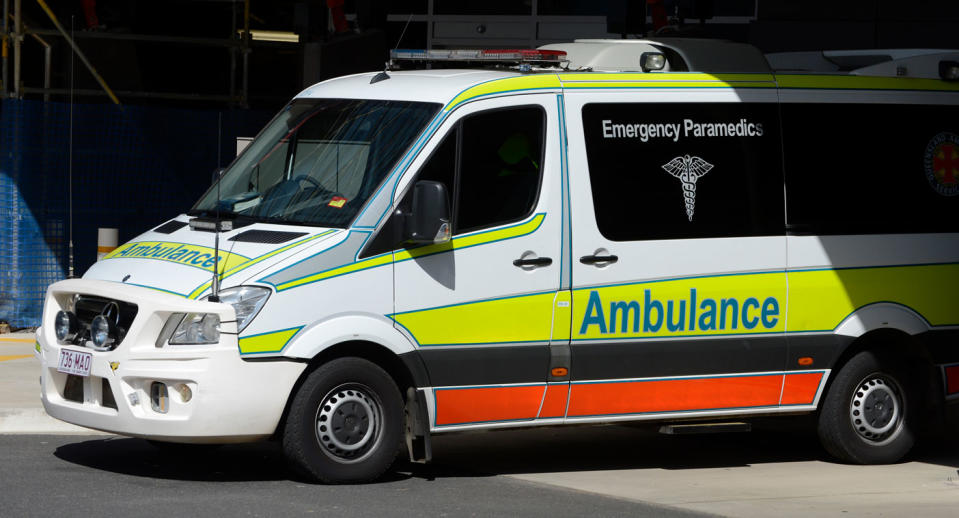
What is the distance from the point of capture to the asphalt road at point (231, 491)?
7.66 metres

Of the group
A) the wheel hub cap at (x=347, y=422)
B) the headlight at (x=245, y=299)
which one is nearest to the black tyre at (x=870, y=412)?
the wheel hub cap at (x=347, y=422)

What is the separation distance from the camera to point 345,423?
834 centimetres

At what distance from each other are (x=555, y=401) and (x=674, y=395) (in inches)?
30.7

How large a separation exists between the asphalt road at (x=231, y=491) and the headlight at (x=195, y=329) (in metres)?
0.78

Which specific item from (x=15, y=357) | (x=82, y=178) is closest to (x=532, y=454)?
(x=15, y=357)

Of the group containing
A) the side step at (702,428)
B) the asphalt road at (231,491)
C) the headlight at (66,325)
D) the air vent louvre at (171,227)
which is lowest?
the asphalt road at (231,491)

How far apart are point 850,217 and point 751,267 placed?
0.87 m

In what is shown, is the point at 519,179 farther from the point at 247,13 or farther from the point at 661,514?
the point at 247,13

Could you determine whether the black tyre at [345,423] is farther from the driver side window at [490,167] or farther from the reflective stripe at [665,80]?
the reflective stripe at [665,80]

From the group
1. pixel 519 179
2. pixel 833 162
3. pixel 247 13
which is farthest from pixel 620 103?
pixel 247 13

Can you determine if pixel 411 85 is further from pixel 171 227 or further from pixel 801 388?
pixel 801 388

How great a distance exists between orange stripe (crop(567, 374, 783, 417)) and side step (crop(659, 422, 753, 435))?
0.37 ft

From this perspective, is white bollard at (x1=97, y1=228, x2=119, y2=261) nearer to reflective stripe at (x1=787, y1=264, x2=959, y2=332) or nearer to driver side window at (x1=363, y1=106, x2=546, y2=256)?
driver side window at (x1=363, y1=106, x2=546, y2=256)

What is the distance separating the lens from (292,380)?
26.7 feet
